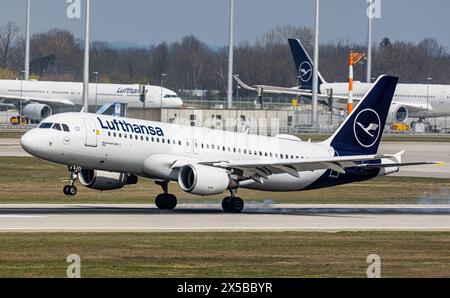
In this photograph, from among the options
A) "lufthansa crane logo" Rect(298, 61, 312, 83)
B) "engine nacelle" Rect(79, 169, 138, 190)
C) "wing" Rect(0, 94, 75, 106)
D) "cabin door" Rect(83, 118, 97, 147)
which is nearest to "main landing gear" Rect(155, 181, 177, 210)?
"engine nacelle" Rect(79, 169, 138, 190)

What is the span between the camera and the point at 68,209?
51219 millimetres

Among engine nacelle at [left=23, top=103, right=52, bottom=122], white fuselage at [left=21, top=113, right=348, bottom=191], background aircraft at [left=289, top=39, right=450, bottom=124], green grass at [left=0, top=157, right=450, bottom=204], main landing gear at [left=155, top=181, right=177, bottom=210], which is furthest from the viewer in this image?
background aircraft at [left=289, top=39, right=450, bottom=124]

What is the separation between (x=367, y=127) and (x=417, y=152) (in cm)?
5300

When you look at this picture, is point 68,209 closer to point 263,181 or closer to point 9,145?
point 263,181

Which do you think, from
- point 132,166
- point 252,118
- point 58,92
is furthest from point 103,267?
point 58,92

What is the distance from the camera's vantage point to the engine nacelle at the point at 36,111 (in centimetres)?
14350

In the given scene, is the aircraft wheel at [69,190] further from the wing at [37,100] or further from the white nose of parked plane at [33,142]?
the wing at [37,100]

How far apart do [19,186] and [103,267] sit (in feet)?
118

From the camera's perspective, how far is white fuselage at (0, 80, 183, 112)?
489ft

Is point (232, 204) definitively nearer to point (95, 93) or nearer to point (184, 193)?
point (184, 193)

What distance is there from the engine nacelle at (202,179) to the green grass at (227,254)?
696 cm

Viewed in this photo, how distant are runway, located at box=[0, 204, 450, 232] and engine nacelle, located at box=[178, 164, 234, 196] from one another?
1166mm

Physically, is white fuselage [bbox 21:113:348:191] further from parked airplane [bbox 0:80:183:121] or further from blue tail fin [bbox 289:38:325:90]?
blue tail fin [bbox 289:38:325:90]
